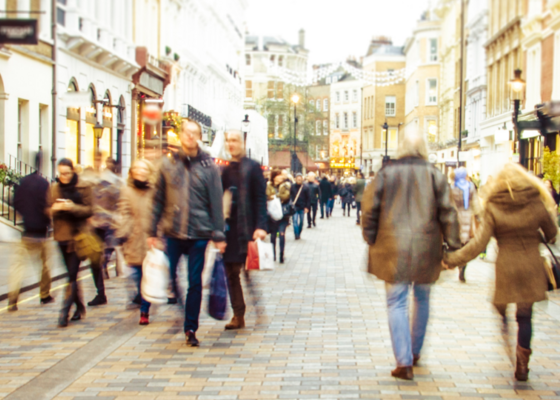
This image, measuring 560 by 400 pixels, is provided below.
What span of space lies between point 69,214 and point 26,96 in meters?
13.0

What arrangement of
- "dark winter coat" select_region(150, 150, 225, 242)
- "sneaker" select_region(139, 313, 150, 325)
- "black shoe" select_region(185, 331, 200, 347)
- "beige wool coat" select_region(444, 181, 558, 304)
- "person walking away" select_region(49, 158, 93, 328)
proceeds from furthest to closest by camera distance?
"person walking away" select_region(49, 158, 93, 328)
"sneaker" select_region(139, 313, 150, 325)
"black shoe" select_region(185, 331, 200, 347)
"dark winter coat" select_region(150, 150, 225, 242)
"beige wool coat" select_region(444, 181, 558, 304)

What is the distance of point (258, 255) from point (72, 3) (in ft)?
57.0

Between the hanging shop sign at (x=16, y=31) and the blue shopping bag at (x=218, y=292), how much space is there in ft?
12.1

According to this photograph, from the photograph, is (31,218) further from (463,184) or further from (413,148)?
(463,184)

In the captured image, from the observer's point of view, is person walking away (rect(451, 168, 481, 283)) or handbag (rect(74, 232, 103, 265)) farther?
person walking away (rect(451, 168, 481, 283))

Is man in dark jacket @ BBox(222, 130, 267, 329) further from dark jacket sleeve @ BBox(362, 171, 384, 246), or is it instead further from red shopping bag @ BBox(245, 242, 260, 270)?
dark jacket sleeve @ BBox(362, 171, 384, 246)

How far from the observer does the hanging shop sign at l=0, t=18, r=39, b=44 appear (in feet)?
30.2

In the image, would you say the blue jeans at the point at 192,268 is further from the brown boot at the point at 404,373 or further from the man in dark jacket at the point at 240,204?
the brown boot at the point at 404,373

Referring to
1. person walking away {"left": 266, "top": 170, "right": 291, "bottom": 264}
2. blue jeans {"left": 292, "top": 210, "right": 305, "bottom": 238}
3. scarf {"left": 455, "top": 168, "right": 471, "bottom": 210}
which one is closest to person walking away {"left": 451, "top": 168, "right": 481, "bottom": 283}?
scarf {"left": 455, "top": 168, "right": 471, "bottom": 210}

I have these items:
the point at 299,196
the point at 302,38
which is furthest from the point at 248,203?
the point at 302,38

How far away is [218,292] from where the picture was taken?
7.55 meters

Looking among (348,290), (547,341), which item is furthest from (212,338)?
(348,290)

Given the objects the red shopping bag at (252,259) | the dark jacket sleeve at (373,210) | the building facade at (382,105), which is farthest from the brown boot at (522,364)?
the building facade at (382,105)

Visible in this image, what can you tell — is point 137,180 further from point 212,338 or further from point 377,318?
point 377,318
